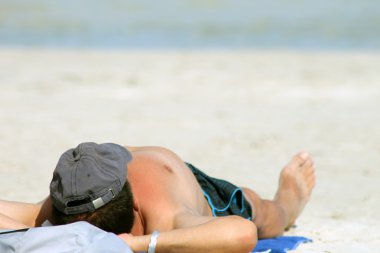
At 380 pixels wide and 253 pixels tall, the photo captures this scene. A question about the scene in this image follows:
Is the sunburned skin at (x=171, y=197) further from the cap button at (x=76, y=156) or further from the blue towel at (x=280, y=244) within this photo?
the cap button at (x=76, y=156)

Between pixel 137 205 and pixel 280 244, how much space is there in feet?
3.20

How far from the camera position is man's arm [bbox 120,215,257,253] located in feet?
11.1

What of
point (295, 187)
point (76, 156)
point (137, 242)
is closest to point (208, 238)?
point (137, 242)

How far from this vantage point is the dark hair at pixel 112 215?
11.5 ft

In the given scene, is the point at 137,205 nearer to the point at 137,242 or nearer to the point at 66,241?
the point at 137,242

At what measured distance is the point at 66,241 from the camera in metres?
3.24

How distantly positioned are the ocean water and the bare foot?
8.84 metres

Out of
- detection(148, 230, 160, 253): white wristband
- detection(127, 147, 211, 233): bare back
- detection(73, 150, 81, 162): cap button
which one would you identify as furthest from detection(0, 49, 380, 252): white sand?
detection(73, 150, 81, 162): cap button

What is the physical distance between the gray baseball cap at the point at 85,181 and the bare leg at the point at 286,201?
113 centimetres

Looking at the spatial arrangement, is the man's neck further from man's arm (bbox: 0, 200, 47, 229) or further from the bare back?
man's arm (bbox: 0, 200, 47, 229)

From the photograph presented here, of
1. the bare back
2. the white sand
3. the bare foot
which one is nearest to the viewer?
the bare back

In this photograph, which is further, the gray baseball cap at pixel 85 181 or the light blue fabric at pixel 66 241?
the gray baseball cap at pixel 85 181

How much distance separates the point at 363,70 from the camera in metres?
10.6

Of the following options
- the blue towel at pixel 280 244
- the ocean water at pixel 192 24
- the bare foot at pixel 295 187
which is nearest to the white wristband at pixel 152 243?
the blue towel at pixel 280 244
